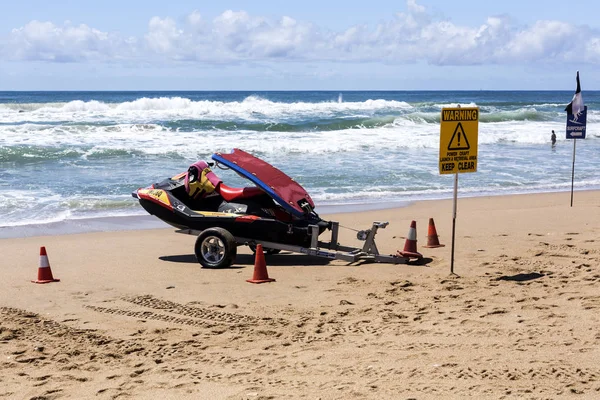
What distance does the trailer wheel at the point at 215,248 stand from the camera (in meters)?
10.1

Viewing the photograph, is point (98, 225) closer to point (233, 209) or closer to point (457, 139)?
point (233, 209)

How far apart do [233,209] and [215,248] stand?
62 cm

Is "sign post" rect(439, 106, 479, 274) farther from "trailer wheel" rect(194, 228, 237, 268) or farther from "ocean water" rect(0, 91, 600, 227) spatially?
"ocean water" rect(0, 91, 600, 227)

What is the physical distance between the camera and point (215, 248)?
33.6 ft

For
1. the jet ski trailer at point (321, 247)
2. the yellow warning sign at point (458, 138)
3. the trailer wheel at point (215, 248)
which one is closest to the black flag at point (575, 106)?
the yellow warning sign at point (458, 138)

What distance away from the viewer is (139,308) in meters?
8.06

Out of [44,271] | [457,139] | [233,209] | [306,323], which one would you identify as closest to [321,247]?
[233,209]

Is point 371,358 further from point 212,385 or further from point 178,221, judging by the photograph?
point 178,221

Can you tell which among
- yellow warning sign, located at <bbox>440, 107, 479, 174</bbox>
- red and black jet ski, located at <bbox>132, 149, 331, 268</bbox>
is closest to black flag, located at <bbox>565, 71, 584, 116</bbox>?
yellow warning sign, located at <bbox>440, 107, 479, 174</bbox>

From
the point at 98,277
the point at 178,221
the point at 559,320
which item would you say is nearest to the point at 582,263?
the point at 559,320

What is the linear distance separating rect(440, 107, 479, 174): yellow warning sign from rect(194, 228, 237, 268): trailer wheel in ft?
9.61

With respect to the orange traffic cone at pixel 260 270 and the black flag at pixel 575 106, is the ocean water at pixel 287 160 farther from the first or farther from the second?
the orange traffic cone at pixel 260 270

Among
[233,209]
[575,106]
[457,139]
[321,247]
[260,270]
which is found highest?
[575,106]

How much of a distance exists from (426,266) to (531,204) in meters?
6.82
